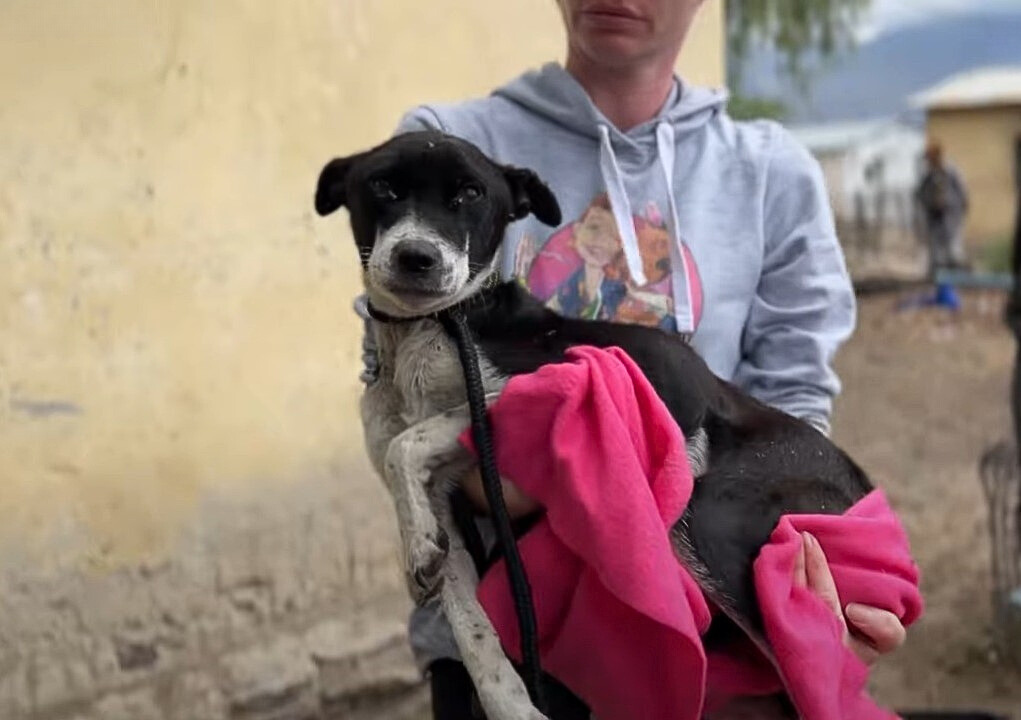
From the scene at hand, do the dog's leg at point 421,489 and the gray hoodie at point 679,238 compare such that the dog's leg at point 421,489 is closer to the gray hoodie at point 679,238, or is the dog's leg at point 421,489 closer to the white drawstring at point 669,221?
the gray hoodie at point 679,238

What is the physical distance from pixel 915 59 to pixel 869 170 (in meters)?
6.44

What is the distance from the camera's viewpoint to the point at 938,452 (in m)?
8.12

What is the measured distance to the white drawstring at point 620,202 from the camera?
1996 mm

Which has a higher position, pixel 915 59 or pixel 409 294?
pixel 915 59

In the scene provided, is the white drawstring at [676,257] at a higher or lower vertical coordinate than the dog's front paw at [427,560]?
higher

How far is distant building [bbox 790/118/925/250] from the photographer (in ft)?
71.4

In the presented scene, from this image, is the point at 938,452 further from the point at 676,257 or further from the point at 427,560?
the point at 427,560

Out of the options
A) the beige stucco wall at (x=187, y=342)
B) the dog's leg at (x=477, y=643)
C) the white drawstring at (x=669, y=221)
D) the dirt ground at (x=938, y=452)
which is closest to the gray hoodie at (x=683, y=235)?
the white drawstring at (x=669, y=221)

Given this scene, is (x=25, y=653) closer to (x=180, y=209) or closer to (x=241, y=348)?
(x=241, y=348)

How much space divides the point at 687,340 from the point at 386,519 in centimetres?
225

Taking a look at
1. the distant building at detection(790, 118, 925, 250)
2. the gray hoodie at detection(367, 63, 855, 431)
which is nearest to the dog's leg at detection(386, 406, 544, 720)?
the gray hoodie at detection(367, 63, 855, 431)

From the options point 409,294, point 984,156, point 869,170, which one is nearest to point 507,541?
point 409,294

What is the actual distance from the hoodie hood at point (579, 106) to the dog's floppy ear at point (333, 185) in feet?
1.05

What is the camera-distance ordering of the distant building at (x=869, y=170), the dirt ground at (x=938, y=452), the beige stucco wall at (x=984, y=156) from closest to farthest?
the dirt ground at (x=938, y=452), the distant building at (x=869, y=170), the beige stucco wall at (x=984, y=156)
